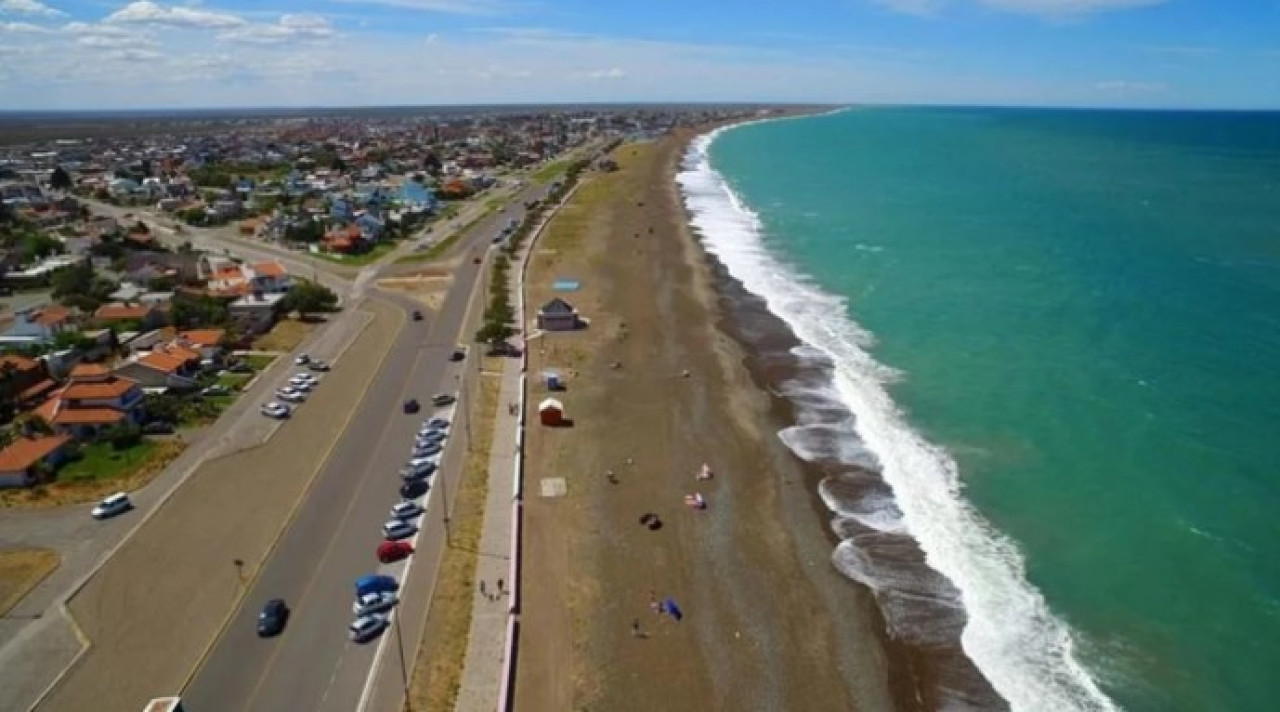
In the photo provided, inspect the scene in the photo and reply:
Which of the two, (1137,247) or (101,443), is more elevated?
(1137,247)

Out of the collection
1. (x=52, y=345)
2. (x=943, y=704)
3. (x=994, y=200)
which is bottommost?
(x=943, y=704)

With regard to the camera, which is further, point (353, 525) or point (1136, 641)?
point (353, 525)

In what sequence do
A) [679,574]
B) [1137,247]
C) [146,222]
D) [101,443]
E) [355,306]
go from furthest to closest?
[146,222] < [1137,247] < [355,306] < [101,443] < [679,574]

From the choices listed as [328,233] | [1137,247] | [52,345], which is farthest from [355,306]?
[1137,247]

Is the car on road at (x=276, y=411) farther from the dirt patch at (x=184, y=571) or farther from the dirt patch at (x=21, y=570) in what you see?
the dirt patch at (x=21, y=570)

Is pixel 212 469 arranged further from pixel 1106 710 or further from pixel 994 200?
pixel 994 200

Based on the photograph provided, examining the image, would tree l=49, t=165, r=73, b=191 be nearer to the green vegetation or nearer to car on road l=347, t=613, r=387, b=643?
the green vegetation

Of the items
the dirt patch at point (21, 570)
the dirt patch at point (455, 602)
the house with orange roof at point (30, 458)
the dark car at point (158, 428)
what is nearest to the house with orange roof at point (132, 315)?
the dark car at point (158, 428)

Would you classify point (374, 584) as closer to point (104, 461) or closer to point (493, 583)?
point (493, 583)
